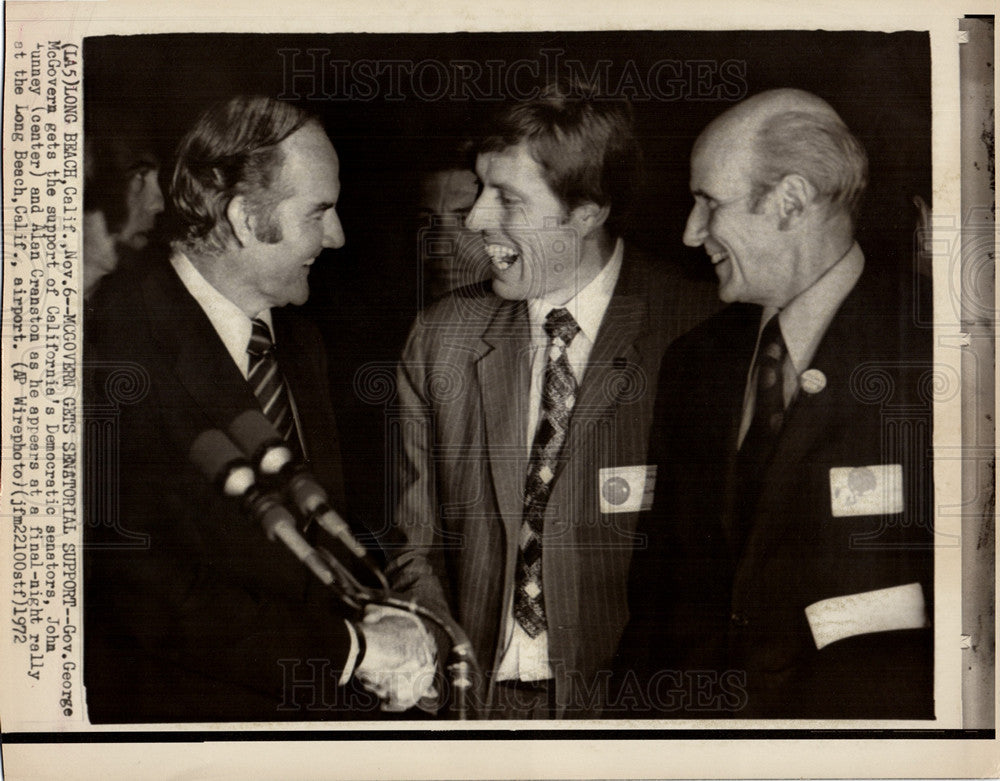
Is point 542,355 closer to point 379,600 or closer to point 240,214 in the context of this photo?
point 379,600

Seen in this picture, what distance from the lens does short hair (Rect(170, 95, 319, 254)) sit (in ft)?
8.80

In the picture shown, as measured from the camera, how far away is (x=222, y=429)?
2.69m

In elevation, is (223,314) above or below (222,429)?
above

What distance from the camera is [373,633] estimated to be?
2.68 meters

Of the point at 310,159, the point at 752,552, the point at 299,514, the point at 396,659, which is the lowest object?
the point at 396,659

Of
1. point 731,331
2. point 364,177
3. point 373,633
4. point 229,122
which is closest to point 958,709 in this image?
point 731,331

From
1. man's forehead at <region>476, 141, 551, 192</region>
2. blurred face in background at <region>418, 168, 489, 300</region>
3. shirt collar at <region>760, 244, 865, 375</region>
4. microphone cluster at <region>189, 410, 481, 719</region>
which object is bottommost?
microphone cluster at <region>189, 410, 481, 719</region>

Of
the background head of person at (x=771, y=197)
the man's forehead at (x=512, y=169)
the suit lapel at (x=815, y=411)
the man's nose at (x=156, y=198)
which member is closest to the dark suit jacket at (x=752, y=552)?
the suit lapel at (x=815, y=411)

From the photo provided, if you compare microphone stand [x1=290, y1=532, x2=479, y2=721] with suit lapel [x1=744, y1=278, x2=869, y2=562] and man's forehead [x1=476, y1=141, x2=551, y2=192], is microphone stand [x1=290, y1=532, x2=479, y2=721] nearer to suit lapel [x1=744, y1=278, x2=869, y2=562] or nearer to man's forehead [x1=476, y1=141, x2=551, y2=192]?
suit lapel [x1=744, y1=278, x2=869, y2=562]

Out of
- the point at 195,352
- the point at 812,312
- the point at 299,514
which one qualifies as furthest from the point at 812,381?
the point at 195,352

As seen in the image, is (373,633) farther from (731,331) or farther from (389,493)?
(731,331)

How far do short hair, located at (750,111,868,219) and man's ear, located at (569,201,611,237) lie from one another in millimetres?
416
